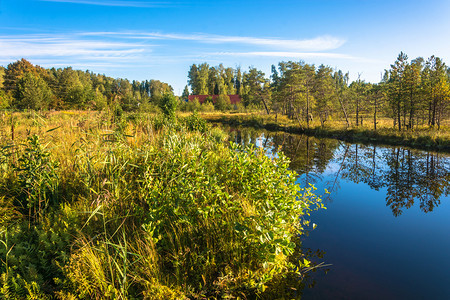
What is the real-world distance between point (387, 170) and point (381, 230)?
20.9 feet

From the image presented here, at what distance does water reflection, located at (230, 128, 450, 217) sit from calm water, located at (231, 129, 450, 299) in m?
0.03

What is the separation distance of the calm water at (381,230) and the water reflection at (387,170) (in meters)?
0.03

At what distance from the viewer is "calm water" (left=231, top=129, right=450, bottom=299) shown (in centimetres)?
388

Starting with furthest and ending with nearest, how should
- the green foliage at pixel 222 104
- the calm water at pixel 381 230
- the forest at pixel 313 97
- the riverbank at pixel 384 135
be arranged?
the green foliage at pixel 222 104, the forest at pixel 313 97, the riverbank at pixel 384 135, the calm water at pixel 381 230

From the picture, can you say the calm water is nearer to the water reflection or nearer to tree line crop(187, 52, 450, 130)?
the water reflection

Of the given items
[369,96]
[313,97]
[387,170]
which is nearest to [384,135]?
[369,96]

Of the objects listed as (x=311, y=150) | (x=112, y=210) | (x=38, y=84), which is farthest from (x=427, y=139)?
(x=38, y=84)

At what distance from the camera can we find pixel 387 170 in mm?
10938

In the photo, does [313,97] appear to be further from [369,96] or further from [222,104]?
[222,104]

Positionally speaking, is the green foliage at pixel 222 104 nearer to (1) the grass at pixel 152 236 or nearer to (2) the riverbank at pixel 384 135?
(2) the riverbank at pixel 384 135

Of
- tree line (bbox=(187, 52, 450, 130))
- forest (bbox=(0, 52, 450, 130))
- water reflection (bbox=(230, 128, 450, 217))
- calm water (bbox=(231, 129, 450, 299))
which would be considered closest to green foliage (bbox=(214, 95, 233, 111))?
forest (bbox=(0, 52, 450, 130))

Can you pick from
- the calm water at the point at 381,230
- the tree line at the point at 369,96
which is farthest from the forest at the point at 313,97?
the calm water at the point at 381,230

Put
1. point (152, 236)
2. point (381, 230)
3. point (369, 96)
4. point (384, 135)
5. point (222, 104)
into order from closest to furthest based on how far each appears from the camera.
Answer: point (152, 236)
point (381, 230)
point (384, 135)
point (369, 96)
point (222, 104)

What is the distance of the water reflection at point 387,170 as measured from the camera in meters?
7.96
